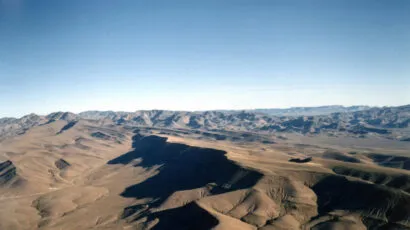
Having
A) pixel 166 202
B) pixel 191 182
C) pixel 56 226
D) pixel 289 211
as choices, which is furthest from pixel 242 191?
pixel 56 226

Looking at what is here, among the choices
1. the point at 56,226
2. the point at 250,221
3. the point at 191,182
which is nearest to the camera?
the point at 250,221

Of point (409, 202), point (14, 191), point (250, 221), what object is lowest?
point (14, 191)

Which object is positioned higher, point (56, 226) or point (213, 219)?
point (213, 219)

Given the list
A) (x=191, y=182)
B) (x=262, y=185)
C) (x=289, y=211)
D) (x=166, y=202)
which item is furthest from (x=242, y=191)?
(x=191, y=182)

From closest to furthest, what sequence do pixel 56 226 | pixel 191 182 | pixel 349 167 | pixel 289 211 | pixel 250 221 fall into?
pixel 250 221 → pixel 289 211 → pixel 56 226 → pixel 349 167 → pixel 191 182

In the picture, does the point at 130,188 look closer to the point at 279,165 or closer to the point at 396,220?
the point at 279,165

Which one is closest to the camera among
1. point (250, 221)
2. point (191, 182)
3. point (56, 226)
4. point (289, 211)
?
point (250, 221)

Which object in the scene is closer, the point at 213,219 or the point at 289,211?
the point at 213,219

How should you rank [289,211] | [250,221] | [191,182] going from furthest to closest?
[191,182] → [289,211] → [250,221]

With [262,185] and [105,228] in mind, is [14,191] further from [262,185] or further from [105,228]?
[262,185]
